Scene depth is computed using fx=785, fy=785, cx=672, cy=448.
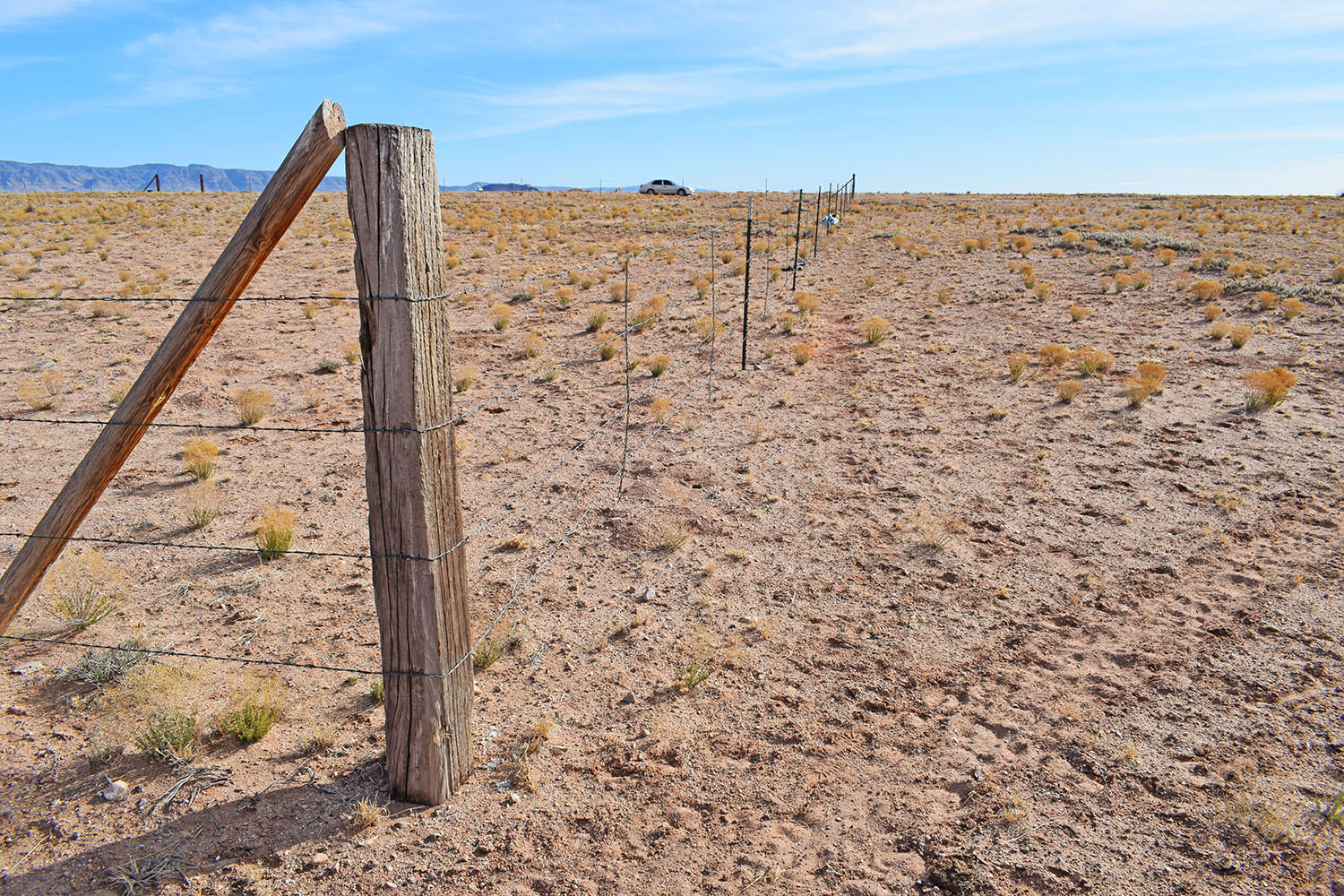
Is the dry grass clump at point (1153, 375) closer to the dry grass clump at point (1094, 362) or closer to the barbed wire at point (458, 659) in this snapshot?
the dry grass clump at point (1094, 362)

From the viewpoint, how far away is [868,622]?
202 inches

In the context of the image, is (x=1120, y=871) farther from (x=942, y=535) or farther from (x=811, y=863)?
(x=942, y=535)

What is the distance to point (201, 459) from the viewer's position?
24.6ft

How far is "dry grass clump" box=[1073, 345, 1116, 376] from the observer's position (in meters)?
11.0

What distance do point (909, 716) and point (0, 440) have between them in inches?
379

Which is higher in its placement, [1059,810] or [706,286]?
[706,286]

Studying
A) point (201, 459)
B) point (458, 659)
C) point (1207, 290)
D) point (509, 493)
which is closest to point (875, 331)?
point (1207, 290)

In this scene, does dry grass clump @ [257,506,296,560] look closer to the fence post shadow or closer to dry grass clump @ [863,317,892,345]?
the fence post shadow

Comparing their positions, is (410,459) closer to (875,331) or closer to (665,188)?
(875,331)

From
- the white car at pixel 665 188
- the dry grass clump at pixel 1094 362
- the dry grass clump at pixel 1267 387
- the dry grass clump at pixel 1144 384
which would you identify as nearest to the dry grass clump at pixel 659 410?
the dry grass clump at pixel 1144 384

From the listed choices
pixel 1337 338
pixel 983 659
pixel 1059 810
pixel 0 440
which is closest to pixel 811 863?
pixel 1059 810

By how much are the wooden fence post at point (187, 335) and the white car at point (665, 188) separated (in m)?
56.3

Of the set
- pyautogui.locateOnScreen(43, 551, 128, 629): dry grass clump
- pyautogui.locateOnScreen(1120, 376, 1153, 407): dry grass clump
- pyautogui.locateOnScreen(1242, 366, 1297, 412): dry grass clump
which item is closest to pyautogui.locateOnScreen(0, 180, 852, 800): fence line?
pyautogui.locateOnScreen(43, 551, 128, 629): dry grass clump

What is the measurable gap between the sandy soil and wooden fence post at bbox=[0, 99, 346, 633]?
3.81 feet
